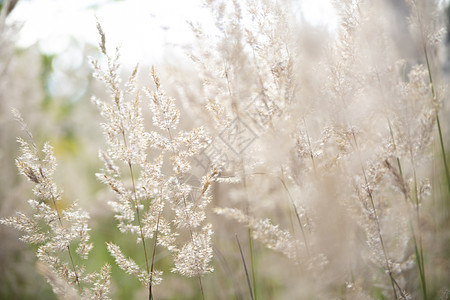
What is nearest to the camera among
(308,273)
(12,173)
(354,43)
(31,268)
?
(308,273)

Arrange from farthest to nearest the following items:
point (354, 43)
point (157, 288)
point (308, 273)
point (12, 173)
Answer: point (12, 173), point (157, 288), point (354, 43), point (308, 273)

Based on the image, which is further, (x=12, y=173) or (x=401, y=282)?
(x=12, y=173)

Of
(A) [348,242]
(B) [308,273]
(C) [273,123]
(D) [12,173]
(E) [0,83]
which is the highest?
(E) [0,83]

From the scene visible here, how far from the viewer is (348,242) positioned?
48.5 inches

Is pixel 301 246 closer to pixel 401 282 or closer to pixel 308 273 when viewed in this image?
pixel 308 273

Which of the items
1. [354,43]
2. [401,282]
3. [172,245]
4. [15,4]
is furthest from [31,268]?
[354,43]

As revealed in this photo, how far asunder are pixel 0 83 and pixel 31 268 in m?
1.07

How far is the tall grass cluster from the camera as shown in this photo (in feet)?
3.80

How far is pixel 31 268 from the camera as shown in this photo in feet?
6.88

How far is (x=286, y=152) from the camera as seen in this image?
45.8 inches

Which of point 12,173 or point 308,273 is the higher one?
point 12,173

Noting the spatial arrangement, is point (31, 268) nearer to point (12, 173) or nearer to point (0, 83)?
point (12, 173)

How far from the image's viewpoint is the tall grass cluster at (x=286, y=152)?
1.16 metres

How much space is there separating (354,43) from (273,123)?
428 mm
